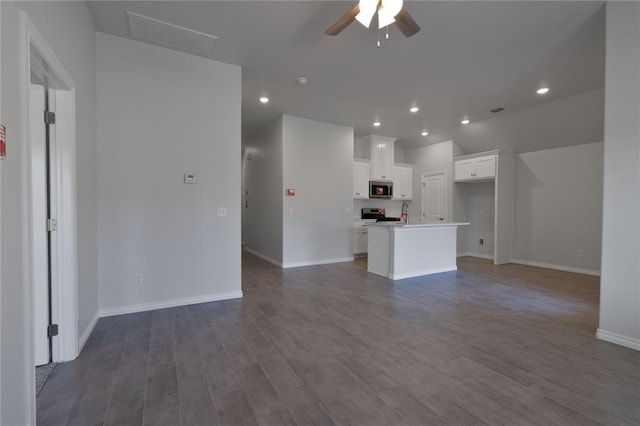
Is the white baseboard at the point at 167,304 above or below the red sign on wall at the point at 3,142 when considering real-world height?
below

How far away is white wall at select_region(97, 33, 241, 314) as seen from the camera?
3129 millimetres

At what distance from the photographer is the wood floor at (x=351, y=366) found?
1.70 metres

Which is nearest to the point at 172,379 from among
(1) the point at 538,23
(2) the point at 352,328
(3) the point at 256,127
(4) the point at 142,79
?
(2) the point at 352,328

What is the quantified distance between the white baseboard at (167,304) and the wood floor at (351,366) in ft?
0.37

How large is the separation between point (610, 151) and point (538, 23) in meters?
1.45

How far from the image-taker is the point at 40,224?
7.11 ft

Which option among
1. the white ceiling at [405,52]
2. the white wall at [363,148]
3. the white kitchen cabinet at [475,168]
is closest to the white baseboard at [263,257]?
Answer: the white ceiling at [405,52]

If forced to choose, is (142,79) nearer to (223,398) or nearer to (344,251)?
(223,398)

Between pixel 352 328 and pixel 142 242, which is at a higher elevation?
pixel 142 242

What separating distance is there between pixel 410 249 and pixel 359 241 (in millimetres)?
2087

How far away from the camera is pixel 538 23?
2.88 metres

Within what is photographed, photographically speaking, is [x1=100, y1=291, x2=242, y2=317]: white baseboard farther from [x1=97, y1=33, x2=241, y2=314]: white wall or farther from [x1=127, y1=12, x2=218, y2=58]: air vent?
[x1=127, y1=12, x2=218, y2=58]: air vent

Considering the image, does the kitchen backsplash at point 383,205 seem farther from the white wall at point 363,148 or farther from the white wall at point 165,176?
the white wall at point 165,176

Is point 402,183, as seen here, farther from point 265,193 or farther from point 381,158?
point 265,193
